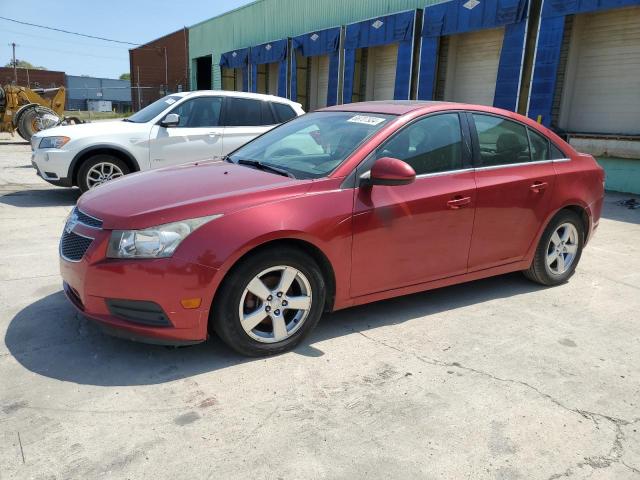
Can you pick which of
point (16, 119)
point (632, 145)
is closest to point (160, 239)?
point (632, 145)

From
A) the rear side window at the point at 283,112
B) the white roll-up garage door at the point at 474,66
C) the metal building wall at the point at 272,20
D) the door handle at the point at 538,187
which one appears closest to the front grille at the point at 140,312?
the door handle at the point at 538,187

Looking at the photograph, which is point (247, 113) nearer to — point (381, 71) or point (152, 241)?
point (152, 241)

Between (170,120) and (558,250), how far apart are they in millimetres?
5690

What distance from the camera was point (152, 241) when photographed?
2996 mm

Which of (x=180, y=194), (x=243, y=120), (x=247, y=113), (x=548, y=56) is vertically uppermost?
(x=548, y=56)

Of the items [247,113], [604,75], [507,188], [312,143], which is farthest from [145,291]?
[604,75]

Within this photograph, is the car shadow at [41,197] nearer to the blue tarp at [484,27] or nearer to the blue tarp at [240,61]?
the blue tarp at [484,27]

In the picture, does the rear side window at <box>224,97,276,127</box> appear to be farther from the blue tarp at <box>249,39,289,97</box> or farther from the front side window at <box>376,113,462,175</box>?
the blue tarp at <box>249,39,289,97</box>

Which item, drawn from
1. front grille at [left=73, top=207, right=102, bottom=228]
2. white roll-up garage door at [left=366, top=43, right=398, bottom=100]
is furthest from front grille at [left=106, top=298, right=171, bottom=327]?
white roll-up garage door at [left=366, top=43, right=398, bottom=100]

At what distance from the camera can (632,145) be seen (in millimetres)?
A: 10438

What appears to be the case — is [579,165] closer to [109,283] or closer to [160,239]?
[160,239]

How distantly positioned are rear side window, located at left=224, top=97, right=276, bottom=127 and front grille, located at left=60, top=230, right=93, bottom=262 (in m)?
5.50

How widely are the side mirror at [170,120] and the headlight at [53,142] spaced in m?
1.38

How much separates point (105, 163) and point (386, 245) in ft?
19.0
